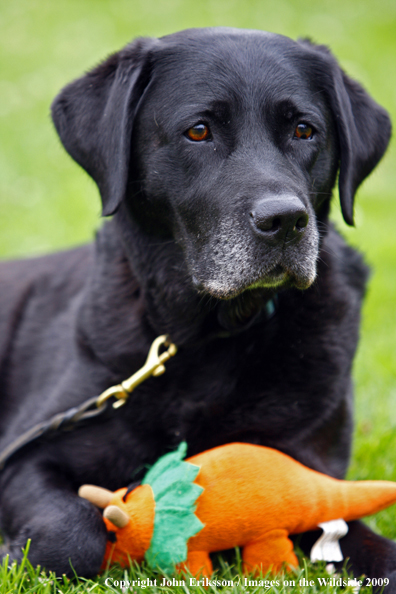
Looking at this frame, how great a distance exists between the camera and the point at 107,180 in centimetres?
255

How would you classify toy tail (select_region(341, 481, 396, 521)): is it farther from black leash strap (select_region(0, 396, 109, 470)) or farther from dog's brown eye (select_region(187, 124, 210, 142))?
dog's brown eye (select_region(187, 124, 210, 142))

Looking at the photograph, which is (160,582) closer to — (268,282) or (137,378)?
(137,378)

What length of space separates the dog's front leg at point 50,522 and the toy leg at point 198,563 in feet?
0.92

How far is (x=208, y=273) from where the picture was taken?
2391 mm

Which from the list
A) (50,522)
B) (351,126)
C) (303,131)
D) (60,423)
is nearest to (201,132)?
(303,131)

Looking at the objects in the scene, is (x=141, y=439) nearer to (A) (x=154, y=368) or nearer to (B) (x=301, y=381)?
(A) (x=154, y=368)

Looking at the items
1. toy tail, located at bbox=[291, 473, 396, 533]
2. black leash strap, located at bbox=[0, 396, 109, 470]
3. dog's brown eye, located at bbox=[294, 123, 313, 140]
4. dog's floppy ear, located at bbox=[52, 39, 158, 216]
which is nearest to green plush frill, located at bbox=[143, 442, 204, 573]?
toy tail, located at bbox=[291, 473, 396, 533]

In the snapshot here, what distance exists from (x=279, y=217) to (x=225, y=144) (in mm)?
418

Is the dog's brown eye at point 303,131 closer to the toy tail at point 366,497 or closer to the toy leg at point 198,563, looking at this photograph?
the toy tail at point 366,497

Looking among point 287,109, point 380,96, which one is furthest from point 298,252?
point 380,96

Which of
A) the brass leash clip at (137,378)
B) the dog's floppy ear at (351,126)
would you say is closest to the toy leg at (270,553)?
the brass leash clip at (137,378)

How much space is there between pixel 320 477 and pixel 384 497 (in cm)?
22

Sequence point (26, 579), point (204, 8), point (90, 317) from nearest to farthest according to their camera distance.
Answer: point (26, 579)
point (90, 317)
point (204, 8)

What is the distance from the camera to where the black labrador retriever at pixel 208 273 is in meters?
2.28
